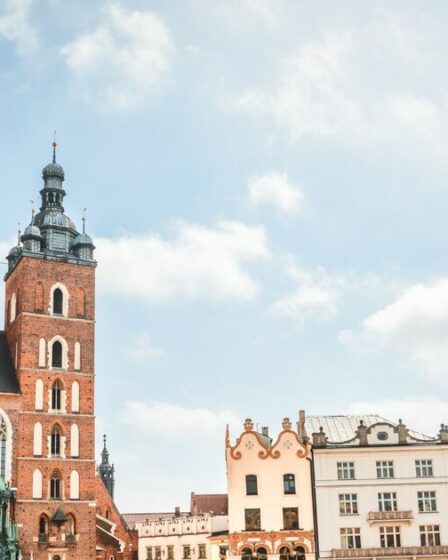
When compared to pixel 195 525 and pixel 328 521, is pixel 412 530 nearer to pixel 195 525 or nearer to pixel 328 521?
pixel 328 521

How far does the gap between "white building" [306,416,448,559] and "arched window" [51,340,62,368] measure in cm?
1849

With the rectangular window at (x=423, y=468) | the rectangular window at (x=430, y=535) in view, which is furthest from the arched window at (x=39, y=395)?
the rectangular window at (x=430, y=535)

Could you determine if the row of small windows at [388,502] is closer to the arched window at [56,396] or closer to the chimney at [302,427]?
the chimney at [302,427]

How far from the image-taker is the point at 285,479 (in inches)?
2201

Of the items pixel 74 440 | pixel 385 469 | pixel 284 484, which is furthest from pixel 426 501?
pixel 74 440

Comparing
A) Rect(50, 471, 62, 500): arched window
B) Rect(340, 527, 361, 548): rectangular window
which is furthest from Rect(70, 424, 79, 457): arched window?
Rect(340, 527, 361, 548): rectangular window

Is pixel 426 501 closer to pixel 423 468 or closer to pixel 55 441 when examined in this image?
pixel 423 468

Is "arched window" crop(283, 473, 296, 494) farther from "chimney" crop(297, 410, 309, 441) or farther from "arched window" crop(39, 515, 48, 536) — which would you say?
"arched window" crop(39, 515, 48, 536)

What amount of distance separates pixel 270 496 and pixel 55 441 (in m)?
15.1

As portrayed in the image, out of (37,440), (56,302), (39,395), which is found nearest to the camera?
(37,440)

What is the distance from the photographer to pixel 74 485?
59750 millimetres

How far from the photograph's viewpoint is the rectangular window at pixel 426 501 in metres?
55.0

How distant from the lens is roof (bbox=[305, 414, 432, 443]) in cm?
5891

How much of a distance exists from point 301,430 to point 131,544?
29.6m
